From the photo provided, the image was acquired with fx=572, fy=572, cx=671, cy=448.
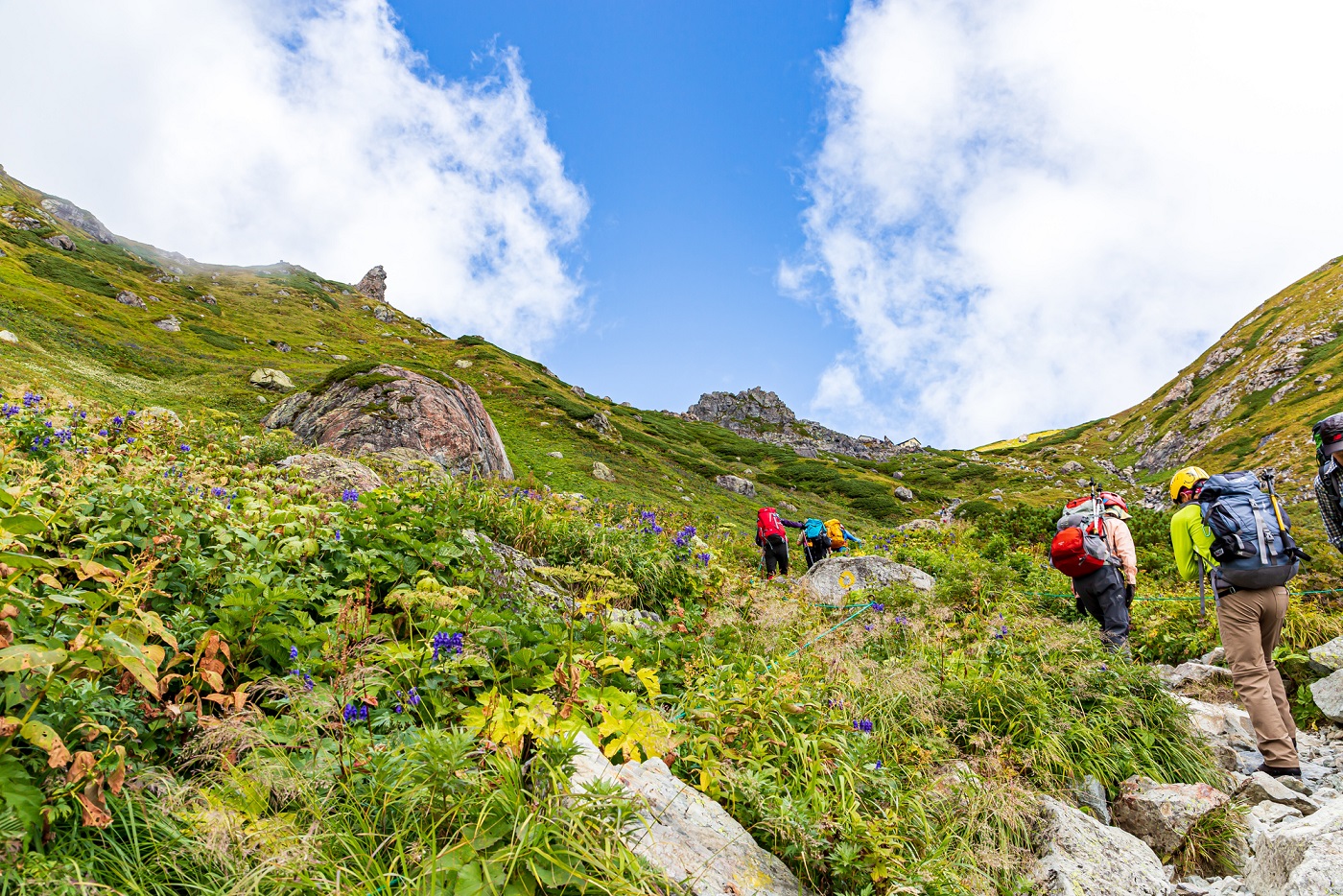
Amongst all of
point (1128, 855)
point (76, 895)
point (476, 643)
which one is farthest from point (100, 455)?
point (1128, 855)

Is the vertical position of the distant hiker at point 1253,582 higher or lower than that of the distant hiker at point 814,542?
lower

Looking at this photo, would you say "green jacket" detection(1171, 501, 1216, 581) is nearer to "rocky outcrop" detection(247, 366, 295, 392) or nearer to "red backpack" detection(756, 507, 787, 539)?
"red backpack" detection(756, 507, 787, 539)

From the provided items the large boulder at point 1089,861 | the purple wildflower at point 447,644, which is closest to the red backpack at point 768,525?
the large boulder at point 1089,861

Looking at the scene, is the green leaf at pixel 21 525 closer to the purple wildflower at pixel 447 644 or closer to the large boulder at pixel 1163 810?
the purple wildflower at pixel 447 644

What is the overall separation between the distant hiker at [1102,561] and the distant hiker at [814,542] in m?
6.97

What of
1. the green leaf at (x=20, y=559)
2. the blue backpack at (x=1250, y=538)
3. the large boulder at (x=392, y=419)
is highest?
the large boulder at (x=392, y=419)

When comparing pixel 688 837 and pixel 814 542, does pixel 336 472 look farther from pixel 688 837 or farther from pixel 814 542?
pixel 814 542

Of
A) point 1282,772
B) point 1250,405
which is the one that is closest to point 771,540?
point 1282,772

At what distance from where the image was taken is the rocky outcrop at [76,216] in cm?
12196

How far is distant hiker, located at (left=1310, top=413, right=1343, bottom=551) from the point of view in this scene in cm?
582

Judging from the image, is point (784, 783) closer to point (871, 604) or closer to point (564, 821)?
point (564, 821)

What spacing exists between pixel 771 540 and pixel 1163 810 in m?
9.55

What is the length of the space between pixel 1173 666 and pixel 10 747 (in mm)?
12273

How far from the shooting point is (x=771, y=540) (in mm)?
13805
